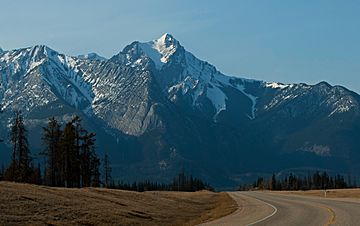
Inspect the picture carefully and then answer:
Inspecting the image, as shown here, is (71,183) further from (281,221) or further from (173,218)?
(281,221)

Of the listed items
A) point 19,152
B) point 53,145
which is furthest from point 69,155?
point 19,152

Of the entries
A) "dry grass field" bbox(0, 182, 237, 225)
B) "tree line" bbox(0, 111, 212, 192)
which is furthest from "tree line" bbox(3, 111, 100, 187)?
"dry grass field" bbox(0, 182, 237, 225)

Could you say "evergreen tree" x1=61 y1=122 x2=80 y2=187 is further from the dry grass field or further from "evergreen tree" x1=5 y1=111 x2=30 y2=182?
the dry grass field

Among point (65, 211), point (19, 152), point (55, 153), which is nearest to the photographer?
A: point (65, 211)

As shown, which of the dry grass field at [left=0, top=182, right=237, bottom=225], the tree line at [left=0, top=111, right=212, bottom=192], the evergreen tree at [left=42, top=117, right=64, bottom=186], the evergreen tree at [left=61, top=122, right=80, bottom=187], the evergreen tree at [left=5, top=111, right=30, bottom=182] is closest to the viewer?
the dry grass field at [left=0, top=182, right=237, bottom=225]

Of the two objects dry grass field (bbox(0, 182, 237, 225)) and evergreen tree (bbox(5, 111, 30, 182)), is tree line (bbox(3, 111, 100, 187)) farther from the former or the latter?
dry grass field (bbox(0, 182, 237, 225))

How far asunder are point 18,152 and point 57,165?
32.3 ft

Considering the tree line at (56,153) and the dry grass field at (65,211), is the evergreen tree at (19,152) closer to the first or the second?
the tree line at (56,153)

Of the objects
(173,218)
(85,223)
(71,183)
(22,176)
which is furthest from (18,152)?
(85,223)

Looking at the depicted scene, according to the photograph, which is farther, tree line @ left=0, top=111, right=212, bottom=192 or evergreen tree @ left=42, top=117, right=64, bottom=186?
evergreen tree @ left=42, top=117, right=64, bottom=186

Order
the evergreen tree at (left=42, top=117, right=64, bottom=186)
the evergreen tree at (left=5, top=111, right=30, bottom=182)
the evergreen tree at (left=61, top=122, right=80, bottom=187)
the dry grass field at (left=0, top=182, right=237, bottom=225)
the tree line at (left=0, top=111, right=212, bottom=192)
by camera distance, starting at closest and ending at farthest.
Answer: the dry grass field at (left=0, top=182, right=237, bottom=225)
the evergreen tree at (left=5, top=111, right=30, bottom=182)
the tree line at (left=0, top=111, right=212, bottom=192)
the evergreen tree at (left=61, top=122, right=80, bottom=187)
the evergreen tree at (left=42, top=117, right=64, bottom=186)

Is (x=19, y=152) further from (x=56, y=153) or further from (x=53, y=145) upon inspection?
(x=56, y=153)

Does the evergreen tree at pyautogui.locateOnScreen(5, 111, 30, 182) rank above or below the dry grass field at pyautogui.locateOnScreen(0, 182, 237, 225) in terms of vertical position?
above

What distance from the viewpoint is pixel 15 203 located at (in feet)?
132
